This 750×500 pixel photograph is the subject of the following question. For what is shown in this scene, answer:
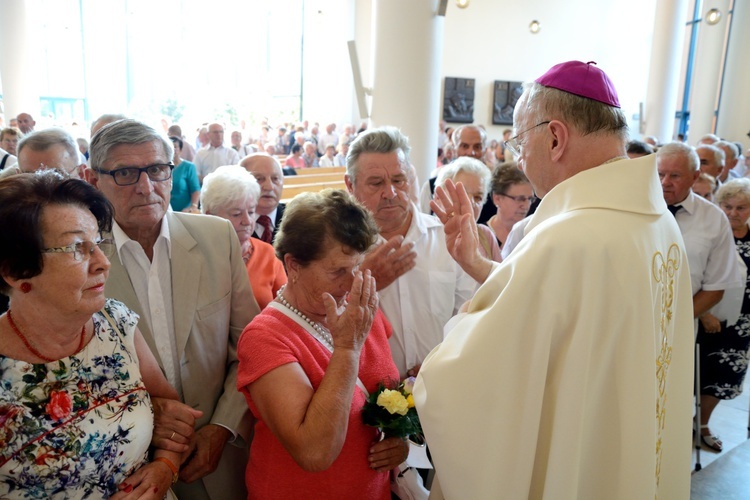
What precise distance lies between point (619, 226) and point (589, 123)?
330mm

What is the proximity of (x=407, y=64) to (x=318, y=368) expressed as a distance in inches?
183

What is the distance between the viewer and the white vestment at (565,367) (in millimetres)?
1559

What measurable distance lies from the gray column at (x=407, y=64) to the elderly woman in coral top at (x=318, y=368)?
13.9 feet

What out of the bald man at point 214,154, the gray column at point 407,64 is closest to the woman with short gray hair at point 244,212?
the gray column at point 407,64

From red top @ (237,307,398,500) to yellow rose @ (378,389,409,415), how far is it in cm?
10

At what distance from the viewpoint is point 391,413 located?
1846 mm

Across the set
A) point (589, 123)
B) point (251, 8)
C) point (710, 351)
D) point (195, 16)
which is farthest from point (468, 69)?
point (589, 123)

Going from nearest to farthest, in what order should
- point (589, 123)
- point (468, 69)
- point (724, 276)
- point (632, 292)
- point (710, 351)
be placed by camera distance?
point (632, 292) → point (589, 123) → point (724, 276) → point (710, 351) → point (468, 69)

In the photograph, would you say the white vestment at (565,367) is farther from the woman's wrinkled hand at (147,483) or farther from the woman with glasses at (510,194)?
the woman with glasses at (510,194)

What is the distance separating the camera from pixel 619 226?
1.61 meters

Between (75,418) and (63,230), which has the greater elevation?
(63,230)

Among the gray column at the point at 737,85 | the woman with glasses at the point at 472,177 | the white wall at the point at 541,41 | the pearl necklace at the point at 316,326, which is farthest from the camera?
the white wall at the point at 541,41

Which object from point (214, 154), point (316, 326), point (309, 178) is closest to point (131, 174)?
point (316, 326)

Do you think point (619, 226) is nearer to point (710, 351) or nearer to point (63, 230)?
point (63, 230)
